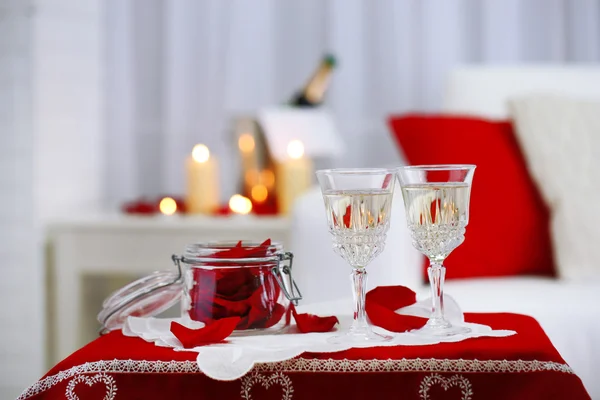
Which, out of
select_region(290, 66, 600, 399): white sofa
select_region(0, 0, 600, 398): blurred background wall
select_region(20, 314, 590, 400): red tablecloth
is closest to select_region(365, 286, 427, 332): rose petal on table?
select_region(20, 314, 590, 400): red tablecloth

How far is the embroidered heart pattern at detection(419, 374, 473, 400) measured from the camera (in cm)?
76

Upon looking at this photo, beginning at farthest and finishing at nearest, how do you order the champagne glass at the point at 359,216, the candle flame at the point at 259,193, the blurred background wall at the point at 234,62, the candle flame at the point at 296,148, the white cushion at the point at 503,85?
the blurred background wall at the point at 234,62 < the candle flame at the point at 259,193 < the candle flame at the point at 296,148 < the white cushion at the point at 503,85 < the champagne glass at the point at 359,216

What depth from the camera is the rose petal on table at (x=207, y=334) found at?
2.69ft

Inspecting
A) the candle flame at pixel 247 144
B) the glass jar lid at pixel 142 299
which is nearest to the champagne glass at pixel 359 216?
the glass jar lid at pixel 142 299

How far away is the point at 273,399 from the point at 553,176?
3.62 ft

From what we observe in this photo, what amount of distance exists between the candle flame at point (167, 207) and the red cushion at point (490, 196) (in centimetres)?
75

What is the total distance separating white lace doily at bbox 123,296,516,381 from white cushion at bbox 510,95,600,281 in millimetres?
768

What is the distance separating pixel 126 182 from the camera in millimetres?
2660

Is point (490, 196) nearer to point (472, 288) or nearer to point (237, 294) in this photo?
point (472, 288)

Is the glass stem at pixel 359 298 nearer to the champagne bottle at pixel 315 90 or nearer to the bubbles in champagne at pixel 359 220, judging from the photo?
the bubbles in champagne at pixel 359 220

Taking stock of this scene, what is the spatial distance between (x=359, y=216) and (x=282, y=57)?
1.82 meters

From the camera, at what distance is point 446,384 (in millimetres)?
767

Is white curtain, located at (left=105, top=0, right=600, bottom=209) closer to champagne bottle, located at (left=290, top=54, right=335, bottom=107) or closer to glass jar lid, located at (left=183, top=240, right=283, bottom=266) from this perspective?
champagne bottle, located at (left=290, top=54, right=335, bottom=107)

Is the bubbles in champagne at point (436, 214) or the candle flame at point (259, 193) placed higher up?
the candle flame at point (259, 193)
